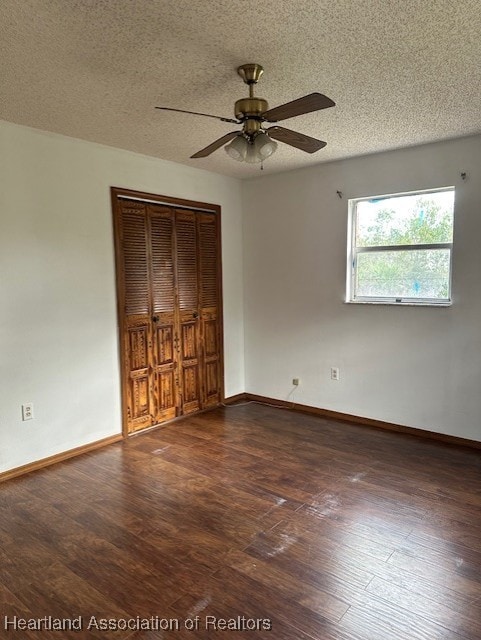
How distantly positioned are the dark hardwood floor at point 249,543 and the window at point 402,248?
4.36 feet

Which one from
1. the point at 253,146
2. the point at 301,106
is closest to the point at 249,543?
the point at 253,146

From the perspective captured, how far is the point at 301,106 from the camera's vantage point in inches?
74.8

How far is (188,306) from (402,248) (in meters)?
2.08

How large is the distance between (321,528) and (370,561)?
1.08 ft

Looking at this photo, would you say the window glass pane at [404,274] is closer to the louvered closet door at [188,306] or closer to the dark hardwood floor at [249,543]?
the dark hardwood floor at [249,543]

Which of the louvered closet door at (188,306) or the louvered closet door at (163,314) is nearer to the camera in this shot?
the louvered closet door at (163,314)

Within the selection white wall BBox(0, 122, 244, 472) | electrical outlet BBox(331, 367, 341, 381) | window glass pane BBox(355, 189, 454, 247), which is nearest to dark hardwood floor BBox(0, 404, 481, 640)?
white wall BBox(0, 122, 244, 472)

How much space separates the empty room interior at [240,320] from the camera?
1.81m

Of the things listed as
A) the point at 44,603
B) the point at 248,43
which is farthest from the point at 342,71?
the point at 44,603

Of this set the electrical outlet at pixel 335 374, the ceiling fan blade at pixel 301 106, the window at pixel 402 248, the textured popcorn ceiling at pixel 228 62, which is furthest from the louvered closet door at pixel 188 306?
the ceiling fan blade at pixel 301 106

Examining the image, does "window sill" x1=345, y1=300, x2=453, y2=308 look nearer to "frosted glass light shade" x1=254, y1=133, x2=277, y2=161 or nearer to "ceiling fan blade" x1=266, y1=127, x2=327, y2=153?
"ceiling fan blade" x1=266, y1=127, x2=327, y2=153

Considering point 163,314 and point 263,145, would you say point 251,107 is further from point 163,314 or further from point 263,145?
point 163,314

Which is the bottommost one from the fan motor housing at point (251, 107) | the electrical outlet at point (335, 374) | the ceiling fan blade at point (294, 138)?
the electrical outlet at point (335, 374)

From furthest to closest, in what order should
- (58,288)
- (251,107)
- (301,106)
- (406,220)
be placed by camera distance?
(406,220) → (58,288) → (251,107) → (301,106)
